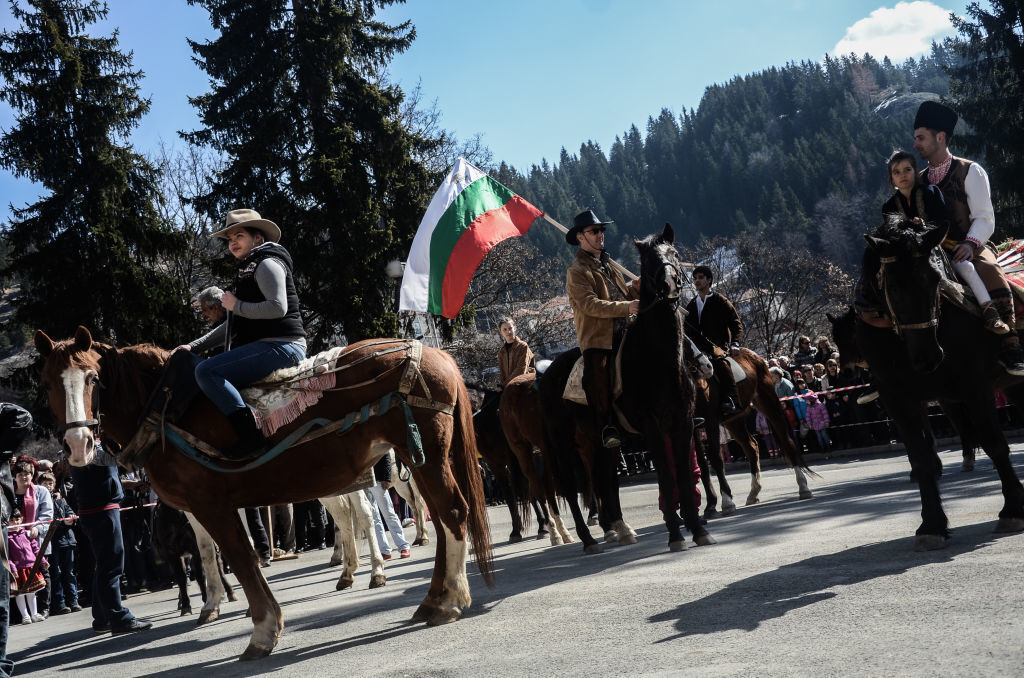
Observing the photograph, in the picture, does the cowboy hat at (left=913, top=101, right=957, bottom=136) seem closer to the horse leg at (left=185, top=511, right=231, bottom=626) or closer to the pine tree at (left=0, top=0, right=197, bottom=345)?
the horse leg at (left=185, top=511, right=231, bottom=626)

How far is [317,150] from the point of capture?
31406 mm

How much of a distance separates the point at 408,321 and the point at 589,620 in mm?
26644

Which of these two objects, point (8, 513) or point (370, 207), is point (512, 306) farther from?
point (8, 513)

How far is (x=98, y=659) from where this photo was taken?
8.16 m

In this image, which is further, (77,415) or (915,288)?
(77,415)

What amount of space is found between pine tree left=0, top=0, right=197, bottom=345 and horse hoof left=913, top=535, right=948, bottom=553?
1076 inches

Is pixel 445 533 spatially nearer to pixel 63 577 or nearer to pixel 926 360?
pixel 926 360

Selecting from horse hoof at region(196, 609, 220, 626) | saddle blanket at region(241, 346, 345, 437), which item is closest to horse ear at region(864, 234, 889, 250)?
saddle blanket at region(241, 346, 345, 437)

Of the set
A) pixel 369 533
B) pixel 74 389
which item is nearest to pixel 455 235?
pixel 369 533

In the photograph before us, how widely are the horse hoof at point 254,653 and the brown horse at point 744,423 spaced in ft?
20.0

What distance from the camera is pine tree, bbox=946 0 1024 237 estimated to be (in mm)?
34625

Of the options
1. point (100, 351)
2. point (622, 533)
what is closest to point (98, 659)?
point (100, 351)

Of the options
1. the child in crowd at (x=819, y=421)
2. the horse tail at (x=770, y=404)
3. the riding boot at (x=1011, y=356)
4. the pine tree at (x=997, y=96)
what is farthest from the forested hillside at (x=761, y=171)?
the riding boot at (x=1011, y=356)

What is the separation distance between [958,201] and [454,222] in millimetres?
7063
